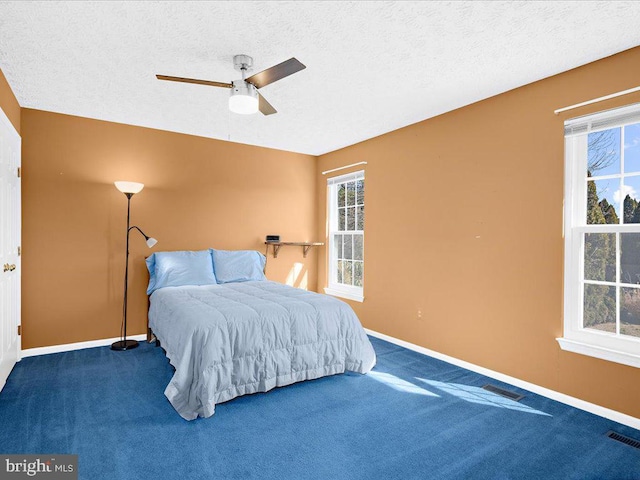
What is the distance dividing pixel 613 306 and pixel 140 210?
15.2 ft

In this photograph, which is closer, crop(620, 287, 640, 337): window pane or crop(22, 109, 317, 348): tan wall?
crop(620, 287, 640, 337): window pane

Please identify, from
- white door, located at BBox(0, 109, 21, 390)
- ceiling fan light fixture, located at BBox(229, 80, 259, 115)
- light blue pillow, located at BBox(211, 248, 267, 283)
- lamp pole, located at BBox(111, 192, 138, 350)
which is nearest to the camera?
ceiling fan light fixture, located at BBox(229, 80, 259, 115)

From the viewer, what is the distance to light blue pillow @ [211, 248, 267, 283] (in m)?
4.52

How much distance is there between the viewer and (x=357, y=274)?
17.2 feet

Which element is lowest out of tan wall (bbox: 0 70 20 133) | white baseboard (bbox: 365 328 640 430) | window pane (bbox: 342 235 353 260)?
white baseboard (bbox: 365 328 640 430)

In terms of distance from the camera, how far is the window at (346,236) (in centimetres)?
517

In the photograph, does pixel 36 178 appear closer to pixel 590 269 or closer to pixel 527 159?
pixel 527 159

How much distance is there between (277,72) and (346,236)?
10.7ft

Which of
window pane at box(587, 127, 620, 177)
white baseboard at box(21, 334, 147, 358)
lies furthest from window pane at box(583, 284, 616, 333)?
white baseboard at box(21, 334, 147, 358)

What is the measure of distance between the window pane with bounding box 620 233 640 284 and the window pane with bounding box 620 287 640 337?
0.26 ft

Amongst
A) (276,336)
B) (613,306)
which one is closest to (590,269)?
(613,306)

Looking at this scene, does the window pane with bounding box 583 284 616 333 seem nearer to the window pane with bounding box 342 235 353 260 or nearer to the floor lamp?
the window pane with bounding box 342 235 353 260

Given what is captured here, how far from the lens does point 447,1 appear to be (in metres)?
2.07

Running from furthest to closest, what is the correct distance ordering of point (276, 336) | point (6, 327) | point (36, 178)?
point (36, 178), point (6, 327), point (276, 336)
